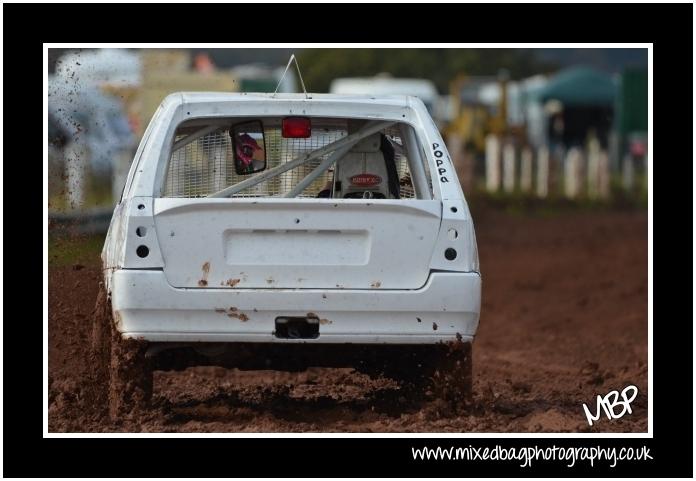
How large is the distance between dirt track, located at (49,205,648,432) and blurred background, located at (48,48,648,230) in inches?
76.1

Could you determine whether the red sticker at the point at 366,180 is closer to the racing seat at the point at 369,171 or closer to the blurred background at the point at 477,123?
the racing seat at the point at 369,171

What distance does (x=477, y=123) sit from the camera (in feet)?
143

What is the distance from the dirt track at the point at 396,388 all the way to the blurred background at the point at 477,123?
1.93 m

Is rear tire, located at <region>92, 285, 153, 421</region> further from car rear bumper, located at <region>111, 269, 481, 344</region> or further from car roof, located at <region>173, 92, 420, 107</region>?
car roof, located at <region>173, 92, 420, 107</region>

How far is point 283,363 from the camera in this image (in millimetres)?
8461

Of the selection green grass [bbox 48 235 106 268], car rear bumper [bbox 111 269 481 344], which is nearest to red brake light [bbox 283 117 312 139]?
car rear bumper [bbox 111 269 481 344]

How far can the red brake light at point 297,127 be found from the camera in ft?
28.0

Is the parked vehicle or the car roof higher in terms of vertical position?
the car roof

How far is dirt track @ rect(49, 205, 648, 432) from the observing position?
8.54m

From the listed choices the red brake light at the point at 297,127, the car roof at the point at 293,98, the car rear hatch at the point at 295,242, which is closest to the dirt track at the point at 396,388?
the car rear hatch at the point at 295,242

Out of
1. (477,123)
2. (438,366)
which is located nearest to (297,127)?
(438,366)

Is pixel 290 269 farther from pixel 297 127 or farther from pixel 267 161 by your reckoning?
pixel 267 161

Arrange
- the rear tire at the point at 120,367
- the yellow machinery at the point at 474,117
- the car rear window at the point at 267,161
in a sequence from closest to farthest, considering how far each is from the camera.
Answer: the rear tire at the point at 120,367, the car rear window at the point at 267,161, the yellow machinery at the point at 474,117

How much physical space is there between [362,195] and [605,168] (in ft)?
77.7
